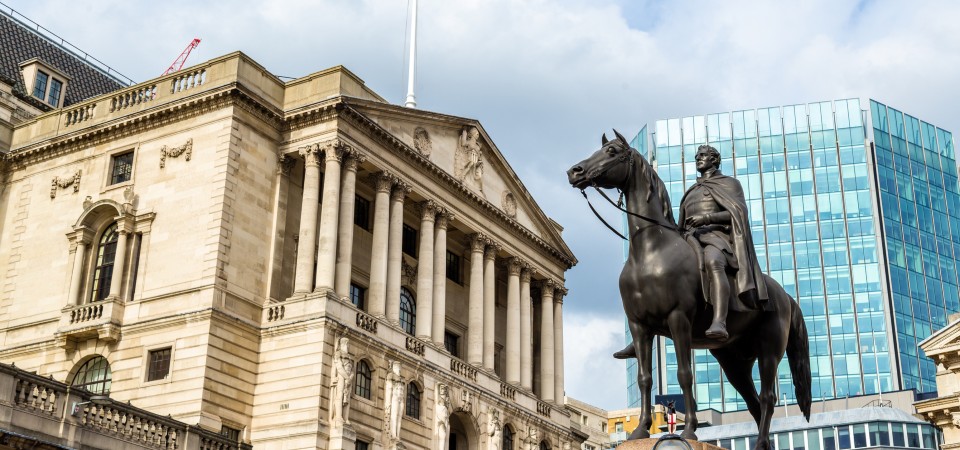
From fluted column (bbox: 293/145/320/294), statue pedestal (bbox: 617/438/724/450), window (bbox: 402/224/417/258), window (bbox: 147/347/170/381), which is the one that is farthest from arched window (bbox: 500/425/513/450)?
statue pedestal (bbox: 617/438/724/450)

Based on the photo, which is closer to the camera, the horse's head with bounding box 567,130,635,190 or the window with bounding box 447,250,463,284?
the horse's head with bounding box 567,130,635,190

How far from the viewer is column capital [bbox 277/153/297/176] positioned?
54.8m

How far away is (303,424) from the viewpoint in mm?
48656

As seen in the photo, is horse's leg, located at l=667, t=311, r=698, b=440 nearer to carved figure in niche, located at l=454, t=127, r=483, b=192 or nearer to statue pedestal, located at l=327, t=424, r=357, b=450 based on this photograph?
statue pedestal, located at l=327, t=424, r=357, b=450

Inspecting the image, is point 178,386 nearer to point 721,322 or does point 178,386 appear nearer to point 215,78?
point 215,78

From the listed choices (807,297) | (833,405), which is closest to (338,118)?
(833,405)

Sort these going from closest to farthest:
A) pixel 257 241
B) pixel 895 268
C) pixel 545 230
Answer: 1. pixel 257 241
2. pixel 545 230
3. pixel 895 268

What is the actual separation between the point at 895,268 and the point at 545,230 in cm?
5652

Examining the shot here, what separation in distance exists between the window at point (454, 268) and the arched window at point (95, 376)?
19755 mm

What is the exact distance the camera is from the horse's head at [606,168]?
1589cm

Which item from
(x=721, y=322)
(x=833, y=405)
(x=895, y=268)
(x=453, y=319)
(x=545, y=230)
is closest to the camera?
(x=721, y=322)

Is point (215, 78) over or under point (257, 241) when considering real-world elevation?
over

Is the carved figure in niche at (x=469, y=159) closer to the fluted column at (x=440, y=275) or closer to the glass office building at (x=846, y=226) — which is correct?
the fluted column at (x=440, y=275)

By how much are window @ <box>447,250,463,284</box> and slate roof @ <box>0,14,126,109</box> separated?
77.8 feet
